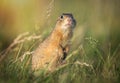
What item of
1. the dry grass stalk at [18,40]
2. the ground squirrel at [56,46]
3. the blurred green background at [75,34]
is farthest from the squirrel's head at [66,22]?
the dry grass stalk at [18,40]

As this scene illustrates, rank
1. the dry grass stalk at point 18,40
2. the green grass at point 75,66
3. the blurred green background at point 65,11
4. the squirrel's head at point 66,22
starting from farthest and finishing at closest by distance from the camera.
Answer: the blurred green background at point 65,11 → the squirrel's head at point 66,22 → the dry grass stalk at point 18,40 → the green grass at point 75,66

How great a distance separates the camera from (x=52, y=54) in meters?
5.36

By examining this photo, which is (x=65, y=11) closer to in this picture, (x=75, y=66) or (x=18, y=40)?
(x=18, y=40)

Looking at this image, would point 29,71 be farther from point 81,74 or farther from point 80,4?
point 80,4

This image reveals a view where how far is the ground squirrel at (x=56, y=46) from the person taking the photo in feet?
17.5

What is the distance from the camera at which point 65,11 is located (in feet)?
18.6

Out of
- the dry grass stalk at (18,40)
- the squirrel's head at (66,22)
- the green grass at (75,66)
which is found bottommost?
the green grass at (75,66)

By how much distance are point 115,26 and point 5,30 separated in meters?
0.97

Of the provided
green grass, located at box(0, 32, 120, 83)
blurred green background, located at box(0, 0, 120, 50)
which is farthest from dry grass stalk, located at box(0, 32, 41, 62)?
blurred green background, located at box(0, 0, 120, 50)

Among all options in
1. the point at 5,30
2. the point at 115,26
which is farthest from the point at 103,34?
the point at 5,30

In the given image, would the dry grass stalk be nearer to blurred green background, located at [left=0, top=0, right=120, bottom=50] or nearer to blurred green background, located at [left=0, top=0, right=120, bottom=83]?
blurred green background, located at [left=0, top=0, right=120, bottom=83]

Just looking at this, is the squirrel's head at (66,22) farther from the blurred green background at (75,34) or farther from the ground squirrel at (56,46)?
the blurred green background at (75,34)

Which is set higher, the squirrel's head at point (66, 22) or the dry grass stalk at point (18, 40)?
the squirrel's head at point (66, 22)

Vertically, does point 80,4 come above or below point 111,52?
above
